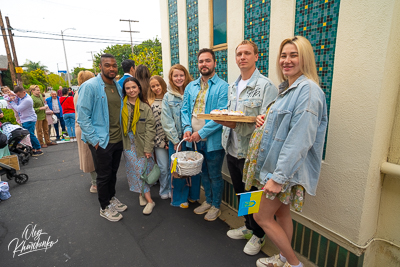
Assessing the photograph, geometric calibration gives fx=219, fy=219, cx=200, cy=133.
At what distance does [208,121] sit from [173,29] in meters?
2.72

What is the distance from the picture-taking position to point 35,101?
689 centimetres

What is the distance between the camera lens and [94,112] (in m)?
2.89

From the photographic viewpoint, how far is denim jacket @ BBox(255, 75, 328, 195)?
5.02 ft

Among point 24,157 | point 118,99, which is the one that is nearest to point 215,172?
point 118,99

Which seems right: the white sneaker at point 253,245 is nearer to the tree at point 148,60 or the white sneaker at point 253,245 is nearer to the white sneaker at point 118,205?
the white sneaker at point 118,205

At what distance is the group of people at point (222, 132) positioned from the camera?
1620mm

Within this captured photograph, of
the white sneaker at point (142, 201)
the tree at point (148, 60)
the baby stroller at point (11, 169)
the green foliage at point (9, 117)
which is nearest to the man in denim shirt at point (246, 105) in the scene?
the white sneaker at point (142, 201)

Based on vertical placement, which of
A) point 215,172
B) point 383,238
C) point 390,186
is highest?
point 390,186

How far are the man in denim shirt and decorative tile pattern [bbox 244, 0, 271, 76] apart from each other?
46 cm

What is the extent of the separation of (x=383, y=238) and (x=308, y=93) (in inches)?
66.7

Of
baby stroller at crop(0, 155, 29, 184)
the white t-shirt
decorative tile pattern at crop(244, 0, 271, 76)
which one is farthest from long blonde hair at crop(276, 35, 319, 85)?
baby stroller at crop(0, 155, 29, 184)

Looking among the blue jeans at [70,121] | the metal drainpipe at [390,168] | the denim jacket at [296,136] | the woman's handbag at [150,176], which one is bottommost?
the woman's handbag at [150,176]

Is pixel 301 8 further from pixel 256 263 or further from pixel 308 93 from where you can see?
pixel 256 263

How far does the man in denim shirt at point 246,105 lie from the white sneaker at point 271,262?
0.57ft
